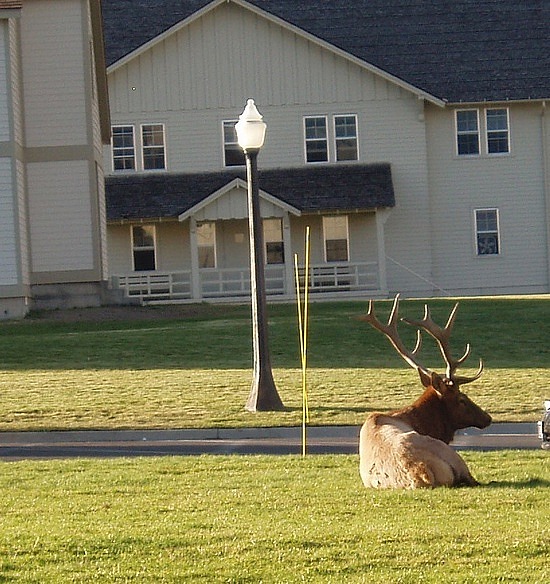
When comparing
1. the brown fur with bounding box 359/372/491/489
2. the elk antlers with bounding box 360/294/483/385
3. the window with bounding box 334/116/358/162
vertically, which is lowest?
the brown fur with bounding box 359/372/491/489

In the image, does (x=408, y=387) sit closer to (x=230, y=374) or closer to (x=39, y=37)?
(x=230, y=374)

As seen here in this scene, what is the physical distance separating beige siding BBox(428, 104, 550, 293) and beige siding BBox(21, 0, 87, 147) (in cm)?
1507

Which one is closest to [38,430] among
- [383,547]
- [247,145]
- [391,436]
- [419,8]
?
[247,145]

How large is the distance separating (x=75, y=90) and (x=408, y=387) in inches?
631

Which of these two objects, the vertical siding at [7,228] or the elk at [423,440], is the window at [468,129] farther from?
the elk at [423,440]

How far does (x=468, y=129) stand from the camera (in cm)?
4444

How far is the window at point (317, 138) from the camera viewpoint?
143 feet

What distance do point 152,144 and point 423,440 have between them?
114 ft

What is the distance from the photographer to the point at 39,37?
107 ft

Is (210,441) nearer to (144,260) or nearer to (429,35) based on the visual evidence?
(144,260)

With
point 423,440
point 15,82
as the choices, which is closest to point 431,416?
point 423,440

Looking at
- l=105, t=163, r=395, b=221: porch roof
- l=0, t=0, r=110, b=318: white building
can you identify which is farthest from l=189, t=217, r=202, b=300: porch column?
l=0, t=0, r=110, b=318: white building

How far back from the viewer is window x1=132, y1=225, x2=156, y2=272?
144 feet

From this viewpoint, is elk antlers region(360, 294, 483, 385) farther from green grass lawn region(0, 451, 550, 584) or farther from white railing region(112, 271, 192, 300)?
white railing region(112, 271, 192, 300)
